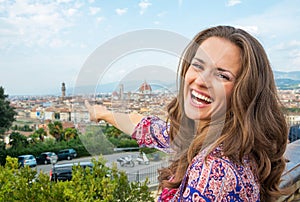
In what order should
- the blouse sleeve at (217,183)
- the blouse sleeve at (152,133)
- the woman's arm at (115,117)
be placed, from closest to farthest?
the blouse sleeve at (217,183), the woman's arm at (115,117), the blouse sleeve at (152,133)

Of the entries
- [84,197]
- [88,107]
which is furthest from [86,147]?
[84,197]

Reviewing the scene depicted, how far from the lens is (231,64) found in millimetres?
590

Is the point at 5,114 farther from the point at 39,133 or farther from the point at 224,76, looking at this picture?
the point at 224,76

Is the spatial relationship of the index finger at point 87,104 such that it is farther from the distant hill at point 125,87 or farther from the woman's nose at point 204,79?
the woman's nose at point 204,79

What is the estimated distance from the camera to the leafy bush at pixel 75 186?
1.06 meters

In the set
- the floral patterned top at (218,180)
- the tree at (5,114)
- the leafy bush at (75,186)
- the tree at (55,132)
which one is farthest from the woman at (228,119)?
the tree at (5,114)

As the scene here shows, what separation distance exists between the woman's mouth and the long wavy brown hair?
0.13 ft

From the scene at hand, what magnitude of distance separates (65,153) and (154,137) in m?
11.4

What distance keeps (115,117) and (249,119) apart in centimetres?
38

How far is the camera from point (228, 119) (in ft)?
2.02

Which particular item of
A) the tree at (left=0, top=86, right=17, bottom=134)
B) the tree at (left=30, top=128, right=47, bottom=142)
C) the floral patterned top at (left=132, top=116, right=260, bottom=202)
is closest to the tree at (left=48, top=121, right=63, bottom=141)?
the tree at (left=30, top=128, right=47, bottom=142)

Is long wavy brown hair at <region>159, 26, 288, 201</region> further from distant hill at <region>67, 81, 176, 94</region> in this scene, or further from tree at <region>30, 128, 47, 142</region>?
tree at <region>30, 128, 47, 142</region>

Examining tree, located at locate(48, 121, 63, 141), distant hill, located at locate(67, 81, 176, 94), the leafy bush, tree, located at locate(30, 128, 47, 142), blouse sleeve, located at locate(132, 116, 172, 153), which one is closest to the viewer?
distant hill, located at locate(67, 81, 176, 94)

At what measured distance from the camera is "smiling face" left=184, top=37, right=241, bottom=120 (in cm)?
59
